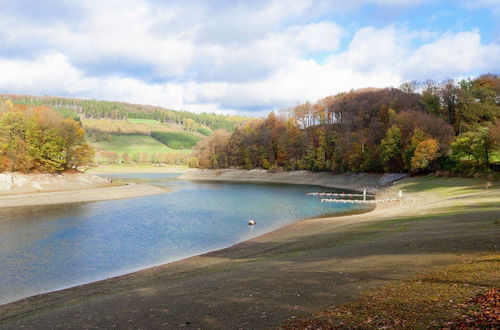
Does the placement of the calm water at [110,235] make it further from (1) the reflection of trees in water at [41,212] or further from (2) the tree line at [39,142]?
(2) the tree line at [39,142]

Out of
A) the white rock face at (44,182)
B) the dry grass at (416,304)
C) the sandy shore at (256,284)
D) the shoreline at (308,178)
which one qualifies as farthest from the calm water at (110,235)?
the shoreline at (308,178)

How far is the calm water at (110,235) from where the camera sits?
21812 millimetres

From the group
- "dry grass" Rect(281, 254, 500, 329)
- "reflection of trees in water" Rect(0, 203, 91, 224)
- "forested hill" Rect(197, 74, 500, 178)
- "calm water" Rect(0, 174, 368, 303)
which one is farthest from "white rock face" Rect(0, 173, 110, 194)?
"dry grass" Rect(281, 254, 500, 329)

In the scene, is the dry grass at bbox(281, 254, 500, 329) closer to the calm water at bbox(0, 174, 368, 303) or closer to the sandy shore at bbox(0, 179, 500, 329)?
the sandy shore at bbox(0, 179, 500, 329)

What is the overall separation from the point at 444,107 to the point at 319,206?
60851 millimetres

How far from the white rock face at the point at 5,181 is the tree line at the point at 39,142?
288 centimetres

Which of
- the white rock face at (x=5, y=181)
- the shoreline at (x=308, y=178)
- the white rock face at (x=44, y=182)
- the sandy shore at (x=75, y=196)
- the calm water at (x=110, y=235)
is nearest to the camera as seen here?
the calm water at (x=110, y=235)

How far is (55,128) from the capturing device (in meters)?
74.6

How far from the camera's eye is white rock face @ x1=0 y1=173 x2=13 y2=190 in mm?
59778

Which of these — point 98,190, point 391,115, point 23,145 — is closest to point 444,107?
point 391,115

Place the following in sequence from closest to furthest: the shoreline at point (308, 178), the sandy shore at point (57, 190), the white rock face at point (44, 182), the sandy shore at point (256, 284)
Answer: the sandy shore at point (256, 284), the sandy shore at point (57, 190), the white rock face at point (44, 182), the shoreline at point (308, 178)

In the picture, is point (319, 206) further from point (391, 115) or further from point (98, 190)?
point (391, 115)

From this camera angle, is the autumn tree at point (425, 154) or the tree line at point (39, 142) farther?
the autumn tree at point (425, 154)

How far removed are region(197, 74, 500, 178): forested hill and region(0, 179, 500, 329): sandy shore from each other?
46582 mm
